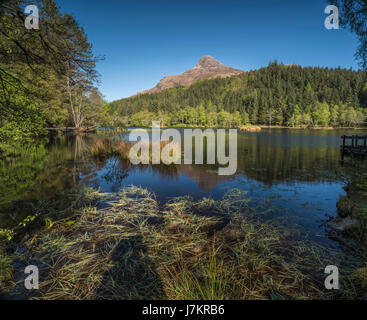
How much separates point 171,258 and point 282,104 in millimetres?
144021

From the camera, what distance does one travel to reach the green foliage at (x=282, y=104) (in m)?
106

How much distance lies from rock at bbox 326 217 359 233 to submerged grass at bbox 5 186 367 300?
178 centimetres

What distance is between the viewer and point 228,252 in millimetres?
4785

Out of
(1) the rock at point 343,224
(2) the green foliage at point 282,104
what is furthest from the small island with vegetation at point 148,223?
(2) the green foliage at point 282,104

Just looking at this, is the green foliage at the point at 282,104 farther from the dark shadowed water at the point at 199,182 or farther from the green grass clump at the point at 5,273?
the green grass clump at the point at 5,273

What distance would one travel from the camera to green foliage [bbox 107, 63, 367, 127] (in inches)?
4178

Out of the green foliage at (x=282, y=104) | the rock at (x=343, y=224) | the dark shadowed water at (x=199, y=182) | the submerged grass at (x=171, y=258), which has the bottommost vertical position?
the submerged grass at (x=171, y=258)

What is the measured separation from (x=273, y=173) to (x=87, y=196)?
13361 millimetres

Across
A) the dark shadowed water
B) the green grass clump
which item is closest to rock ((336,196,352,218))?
the dark shadowed water

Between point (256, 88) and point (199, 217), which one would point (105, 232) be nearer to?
point (199, 217)

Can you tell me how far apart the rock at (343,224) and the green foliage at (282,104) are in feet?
309

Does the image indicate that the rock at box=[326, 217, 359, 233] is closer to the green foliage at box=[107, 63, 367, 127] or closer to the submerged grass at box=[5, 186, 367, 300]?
the submerged grass at box=[5, 186, 367, 300]
